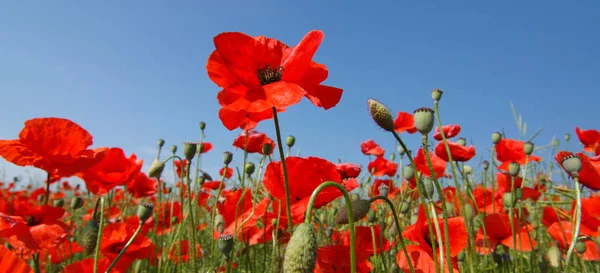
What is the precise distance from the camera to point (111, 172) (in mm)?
1931

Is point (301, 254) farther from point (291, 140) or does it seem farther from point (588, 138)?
point (588, 138)

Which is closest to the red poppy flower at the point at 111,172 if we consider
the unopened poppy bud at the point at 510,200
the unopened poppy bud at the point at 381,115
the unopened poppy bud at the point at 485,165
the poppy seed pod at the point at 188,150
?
the poppy seed pod at the point at 188,150

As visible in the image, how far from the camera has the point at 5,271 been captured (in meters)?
1.14

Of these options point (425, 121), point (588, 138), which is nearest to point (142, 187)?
point (425, 121)

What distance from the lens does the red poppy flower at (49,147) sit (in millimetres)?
1460

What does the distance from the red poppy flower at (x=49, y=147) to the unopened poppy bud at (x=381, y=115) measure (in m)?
1.00

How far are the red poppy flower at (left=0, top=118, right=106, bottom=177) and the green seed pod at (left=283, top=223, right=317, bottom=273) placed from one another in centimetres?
109

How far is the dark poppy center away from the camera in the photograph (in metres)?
1.19

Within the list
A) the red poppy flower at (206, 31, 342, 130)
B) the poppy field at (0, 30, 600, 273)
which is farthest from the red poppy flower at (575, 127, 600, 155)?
the red poppy flower at (206, 31, 342, 130)

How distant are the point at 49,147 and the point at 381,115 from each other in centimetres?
112

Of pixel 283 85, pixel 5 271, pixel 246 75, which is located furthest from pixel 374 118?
pixel 5 271

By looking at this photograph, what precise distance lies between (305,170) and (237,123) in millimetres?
238

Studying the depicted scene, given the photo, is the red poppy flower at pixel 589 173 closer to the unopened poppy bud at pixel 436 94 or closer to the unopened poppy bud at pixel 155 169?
the unopened poppy bud at pixel 436 94

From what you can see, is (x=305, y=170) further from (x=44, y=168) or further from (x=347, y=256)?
(x=44, y=168)
